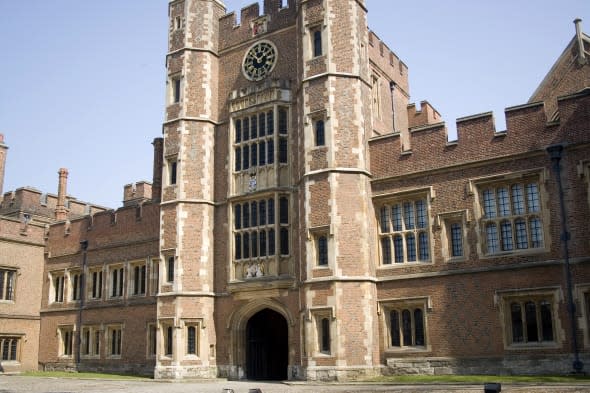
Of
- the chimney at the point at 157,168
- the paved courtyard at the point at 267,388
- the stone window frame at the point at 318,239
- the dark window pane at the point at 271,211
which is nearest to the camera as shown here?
the paved courtyard at the point at 267,388

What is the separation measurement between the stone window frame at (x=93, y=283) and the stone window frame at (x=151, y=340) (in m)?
3.92

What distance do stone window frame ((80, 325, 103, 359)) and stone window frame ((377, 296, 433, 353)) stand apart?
13960mm

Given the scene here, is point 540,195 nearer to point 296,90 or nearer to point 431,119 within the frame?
point 296,90

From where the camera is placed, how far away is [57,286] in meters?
31.3

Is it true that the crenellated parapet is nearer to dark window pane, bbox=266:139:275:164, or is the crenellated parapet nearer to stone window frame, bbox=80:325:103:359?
dark window pane, bbox=266:139:275:164

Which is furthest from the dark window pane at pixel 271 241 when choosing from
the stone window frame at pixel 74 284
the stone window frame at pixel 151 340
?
the stone window frame at pixel 74 284

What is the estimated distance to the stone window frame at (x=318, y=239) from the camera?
20.5m

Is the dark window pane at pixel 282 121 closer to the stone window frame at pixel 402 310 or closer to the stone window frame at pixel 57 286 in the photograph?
Result: the stone window frame at pixel 402 310

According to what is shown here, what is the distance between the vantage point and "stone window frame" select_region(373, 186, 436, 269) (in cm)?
2030

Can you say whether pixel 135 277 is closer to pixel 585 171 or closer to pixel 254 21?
pixel 254 21

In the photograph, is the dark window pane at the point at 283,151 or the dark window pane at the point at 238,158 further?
the dark window pane at the point at 238,158

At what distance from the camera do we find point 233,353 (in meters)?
23.0

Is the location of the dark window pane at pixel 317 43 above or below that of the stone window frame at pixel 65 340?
above

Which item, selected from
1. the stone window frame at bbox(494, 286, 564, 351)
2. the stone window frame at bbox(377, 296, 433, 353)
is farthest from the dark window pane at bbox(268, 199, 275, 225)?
the stone window frame at bbox(494, 286, 564, 351)
